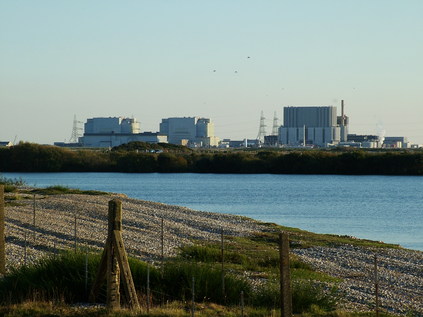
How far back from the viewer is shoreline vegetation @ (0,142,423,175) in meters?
120

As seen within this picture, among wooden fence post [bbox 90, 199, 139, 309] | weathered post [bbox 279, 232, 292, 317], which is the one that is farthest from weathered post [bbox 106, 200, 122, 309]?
weathered post [bbox 279, 232, 292, 317]

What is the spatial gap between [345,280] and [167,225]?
13.4 meters

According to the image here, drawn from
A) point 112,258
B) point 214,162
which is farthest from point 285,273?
point 214,162

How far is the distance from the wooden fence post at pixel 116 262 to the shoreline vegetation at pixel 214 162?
107807 millimetres

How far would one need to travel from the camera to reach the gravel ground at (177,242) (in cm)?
1975

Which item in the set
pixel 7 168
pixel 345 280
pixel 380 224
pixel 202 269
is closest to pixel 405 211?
pixel 380 224

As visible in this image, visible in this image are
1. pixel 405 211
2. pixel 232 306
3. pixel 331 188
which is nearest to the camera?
pixel 232 306

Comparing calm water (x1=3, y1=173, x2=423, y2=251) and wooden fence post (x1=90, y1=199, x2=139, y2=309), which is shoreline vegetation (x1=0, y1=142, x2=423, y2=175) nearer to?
calm water (x1=3, y1=173, x2=423, y2=251)

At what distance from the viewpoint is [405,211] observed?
55.3 metres

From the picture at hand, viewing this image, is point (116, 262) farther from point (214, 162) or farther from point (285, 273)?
point (214, 162)

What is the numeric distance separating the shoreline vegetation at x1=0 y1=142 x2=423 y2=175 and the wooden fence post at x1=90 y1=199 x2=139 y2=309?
108 m

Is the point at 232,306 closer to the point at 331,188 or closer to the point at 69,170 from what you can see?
the point at 331,188

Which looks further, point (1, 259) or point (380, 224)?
point (380, 224)

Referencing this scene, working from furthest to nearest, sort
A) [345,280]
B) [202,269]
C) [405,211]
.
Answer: [405,211] → [345,280] → [202,269]
